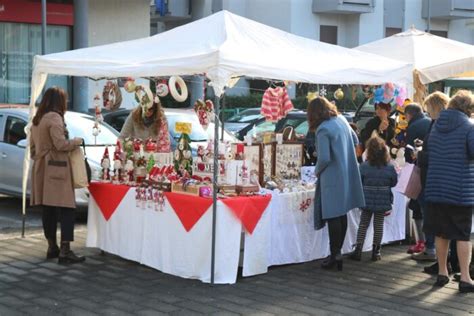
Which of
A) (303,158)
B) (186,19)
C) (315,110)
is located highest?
(186,19)

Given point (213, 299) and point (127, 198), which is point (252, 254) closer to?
point (213, 299)

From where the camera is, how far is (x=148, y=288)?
6.28 m

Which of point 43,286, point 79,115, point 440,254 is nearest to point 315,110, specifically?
point 440,254

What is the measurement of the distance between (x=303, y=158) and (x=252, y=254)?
70.4 inches

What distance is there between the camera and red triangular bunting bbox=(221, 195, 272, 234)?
632 cm

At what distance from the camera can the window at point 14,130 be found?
10.4 metres

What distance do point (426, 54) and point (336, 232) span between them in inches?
156

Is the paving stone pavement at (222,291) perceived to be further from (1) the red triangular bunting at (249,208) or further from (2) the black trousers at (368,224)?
(1) the red triangular bunting at (249,208)

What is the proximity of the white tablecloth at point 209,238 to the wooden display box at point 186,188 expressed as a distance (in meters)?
0.18

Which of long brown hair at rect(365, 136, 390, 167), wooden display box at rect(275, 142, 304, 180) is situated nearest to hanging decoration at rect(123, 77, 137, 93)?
wooden display box at rect(275, 142, 304, 180)

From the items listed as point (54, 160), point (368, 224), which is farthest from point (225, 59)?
point (368, 224)

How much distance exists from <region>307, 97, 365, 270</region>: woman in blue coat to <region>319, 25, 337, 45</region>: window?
84.3 ft

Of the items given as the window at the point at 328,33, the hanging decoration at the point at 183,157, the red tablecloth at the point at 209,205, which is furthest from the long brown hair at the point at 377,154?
the window at the point at 328,33

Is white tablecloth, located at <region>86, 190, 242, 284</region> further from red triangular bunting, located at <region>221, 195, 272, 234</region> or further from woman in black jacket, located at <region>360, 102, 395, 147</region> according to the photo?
woman in black jacket, located at <region>360, 102, 395, 147</region>
